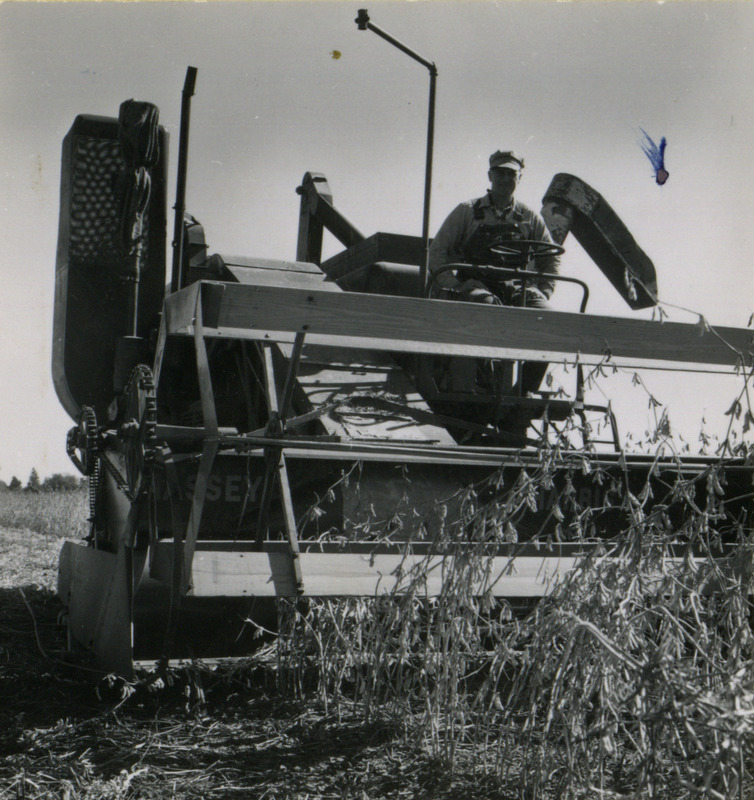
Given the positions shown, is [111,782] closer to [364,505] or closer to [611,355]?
[364,505]

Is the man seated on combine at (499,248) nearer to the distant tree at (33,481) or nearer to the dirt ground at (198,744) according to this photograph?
the dirt ground at (198,744)

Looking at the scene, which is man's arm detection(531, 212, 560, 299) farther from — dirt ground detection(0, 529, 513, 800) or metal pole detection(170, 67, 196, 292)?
dirt ground detection(0, 529, 513, 800)

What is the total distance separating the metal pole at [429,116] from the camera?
441cm

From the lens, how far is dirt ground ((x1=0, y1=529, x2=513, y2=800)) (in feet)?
8.63

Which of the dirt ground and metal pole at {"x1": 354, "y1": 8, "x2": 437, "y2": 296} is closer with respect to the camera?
the dirt ground

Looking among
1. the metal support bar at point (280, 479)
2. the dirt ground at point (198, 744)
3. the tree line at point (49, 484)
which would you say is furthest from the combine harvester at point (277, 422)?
the tree line at point (49, 484)

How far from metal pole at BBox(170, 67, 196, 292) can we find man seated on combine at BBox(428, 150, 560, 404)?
1.22m

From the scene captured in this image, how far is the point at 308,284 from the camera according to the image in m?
4.77

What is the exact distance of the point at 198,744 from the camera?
10.1ft

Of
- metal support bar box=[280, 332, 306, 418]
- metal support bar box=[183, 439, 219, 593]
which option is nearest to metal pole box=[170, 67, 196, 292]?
metal support bar box=[280, 332, 306, 418]

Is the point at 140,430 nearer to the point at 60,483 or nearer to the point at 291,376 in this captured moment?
the point at 291,376

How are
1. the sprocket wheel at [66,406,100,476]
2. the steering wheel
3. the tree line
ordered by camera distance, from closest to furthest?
the sprocket wheel at [66,406,100,476] < the steering wheel < the tree line

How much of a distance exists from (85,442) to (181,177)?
1293 millimetres

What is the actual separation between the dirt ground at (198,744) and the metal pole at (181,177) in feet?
5.86
